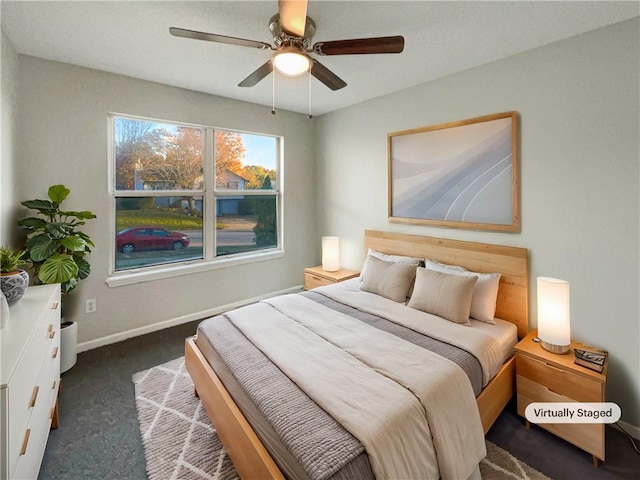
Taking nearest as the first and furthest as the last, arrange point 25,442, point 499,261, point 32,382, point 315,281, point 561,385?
1. point 25,442
2. point 32,382
3. point 561,385
4. point 499,261
5. point 315,281

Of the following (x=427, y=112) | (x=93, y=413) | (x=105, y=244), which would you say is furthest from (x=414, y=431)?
(x=105, y=244)

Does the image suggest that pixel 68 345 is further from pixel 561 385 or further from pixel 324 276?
pixel 561 385

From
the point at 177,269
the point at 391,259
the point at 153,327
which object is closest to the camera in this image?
the point at 391,259

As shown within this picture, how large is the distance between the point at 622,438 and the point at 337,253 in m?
2.86

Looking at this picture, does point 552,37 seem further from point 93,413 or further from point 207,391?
point 93,413

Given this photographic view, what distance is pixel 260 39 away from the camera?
7.52 ft

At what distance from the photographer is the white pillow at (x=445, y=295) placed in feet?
7.71

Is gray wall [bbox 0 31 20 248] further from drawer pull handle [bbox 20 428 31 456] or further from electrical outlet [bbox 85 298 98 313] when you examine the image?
drawer pull handle [bbox 20 428 31 456]

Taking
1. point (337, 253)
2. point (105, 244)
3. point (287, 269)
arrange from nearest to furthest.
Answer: point (105, 244) < point (337, 253) < point (287, 269)

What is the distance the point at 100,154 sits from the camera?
296 centimetres

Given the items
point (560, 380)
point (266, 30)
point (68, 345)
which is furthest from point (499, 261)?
point (68, 345)

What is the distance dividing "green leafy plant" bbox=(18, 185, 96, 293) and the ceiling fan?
1741mm

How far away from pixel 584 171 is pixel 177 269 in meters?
3.77

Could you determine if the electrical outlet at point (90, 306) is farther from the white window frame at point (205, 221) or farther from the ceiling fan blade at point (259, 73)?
the ceiling fan blade at point (259, 73)
